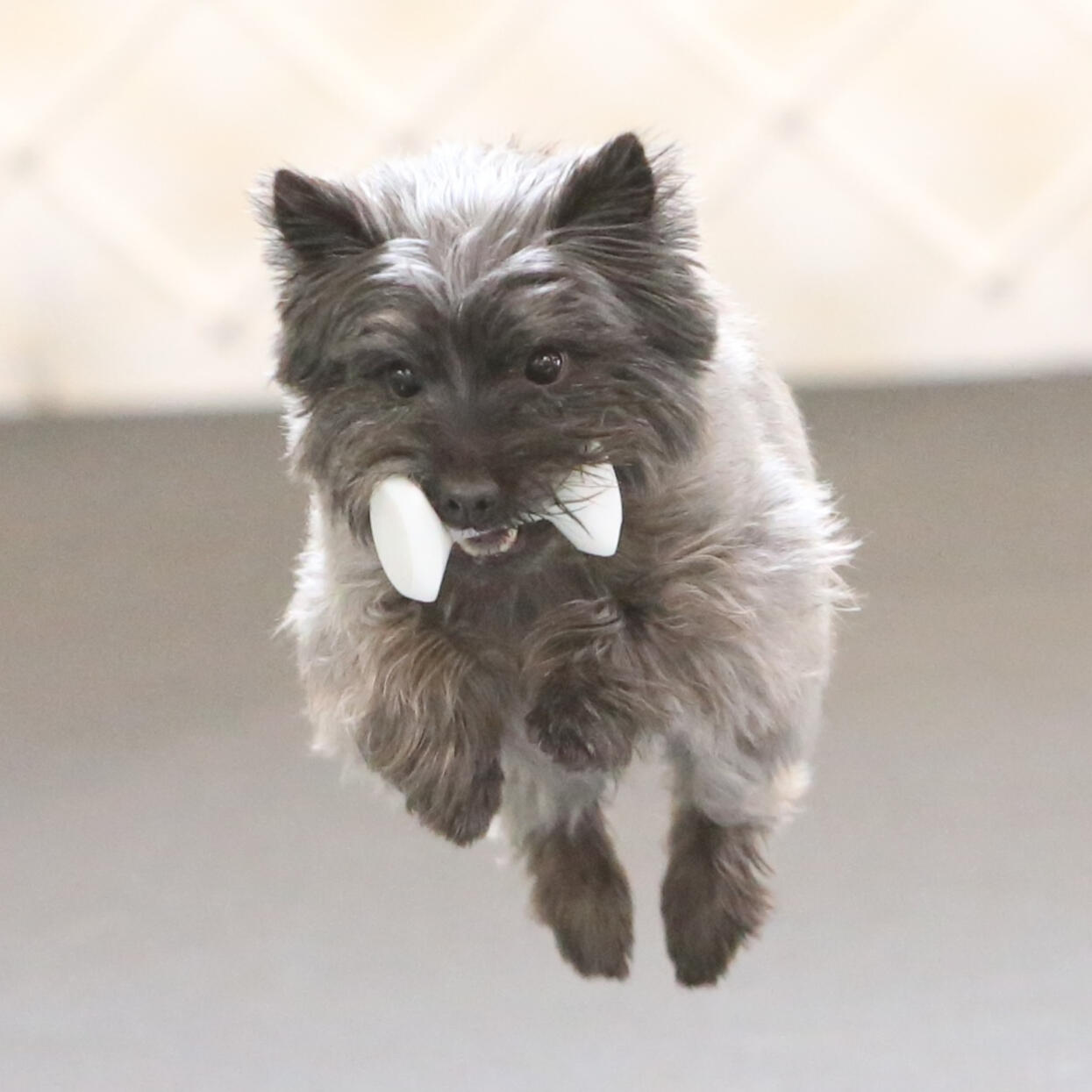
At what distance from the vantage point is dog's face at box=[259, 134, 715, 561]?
0.72 m

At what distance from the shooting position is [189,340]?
3158 millimetres

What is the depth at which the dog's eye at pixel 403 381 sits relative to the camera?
74 cm

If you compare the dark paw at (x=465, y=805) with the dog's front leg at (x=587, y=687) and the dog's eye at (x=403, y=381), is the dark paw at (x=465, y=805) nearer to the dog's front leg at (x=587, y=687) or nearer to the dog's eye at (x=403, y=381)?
the dog's front leg at (x=587, y=687)

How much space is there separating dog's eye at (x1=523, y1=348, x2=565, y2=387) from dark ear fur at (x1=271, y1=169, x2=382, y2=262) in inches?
4.3

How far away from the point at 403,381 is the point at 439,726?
0.19 m

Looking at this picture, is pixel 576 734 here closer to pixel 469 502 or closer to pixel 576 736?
pixel 576 736

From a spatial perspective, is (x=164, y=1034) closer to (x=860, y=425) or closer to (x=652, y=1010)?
(x=652, y=1010)

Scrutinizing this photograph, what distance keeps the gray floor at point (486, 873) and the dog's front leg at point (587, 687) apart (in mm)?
373

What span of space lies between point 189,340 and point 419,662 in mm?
2505

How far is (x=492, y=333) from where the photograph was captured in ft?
2.35

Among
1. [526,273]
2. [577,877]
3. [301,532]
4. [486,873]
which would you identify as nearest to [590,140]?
[301,532]

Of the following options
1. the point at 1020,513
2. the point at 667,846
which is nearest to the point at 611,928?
the point at 667,846

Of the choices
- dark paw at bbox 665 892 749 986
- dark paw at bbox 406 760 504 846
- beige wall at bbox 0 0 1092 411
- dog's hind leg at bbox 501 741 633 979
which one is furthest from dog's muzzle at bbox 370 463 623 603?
beige wall at bbox 0 0 1092 411

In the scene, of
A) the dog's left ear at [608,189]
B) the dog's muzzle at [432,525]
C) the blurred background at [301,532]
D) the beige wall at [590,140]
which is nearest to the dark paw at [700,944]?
the blurred background at [301,532]
